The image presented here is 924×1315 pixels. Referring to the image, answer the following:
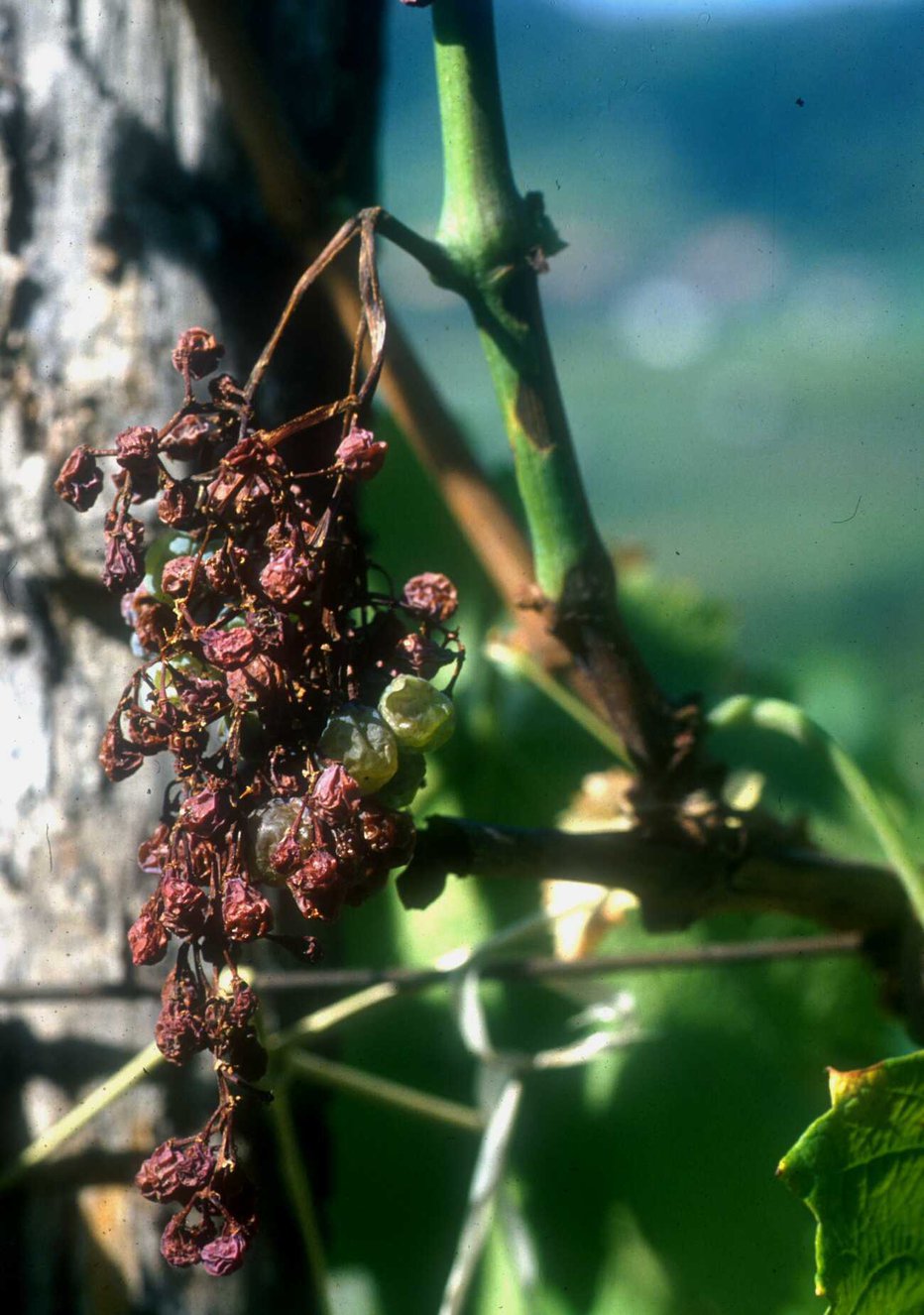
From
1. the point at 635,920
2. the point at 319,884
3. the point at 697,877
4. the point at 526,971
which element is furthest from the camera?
the point at 635,920

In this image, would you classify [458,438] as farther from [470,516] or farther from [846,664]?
[846,664]

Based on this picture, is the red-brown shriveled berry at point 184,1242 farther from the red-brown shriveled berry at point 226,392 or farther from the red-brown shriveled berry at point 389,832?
the red-brown shriveled berry at point 226,392

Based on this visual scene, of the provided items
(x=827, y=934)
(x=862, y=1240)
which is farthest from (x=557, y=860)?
(x=827, y=934)

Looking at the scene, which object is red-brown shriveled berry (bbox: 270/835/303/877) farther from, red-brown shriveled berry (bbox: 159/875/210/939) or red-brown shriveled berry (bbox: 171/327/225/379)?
red-brown shriveled berry (bbox: 171/327/225/379)

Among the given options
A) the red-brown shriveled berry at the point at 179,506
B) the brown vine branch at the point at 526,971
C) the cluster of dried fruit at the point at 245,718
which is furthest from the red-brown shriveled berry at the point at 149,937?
the brown vine branch at the point at 526,971

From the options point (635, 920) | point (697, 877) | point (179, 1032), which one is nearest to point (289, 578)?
point (179, 1032)

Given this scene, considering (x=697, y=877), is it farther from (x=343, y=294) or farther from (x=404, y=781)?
(x=343, y=294)
